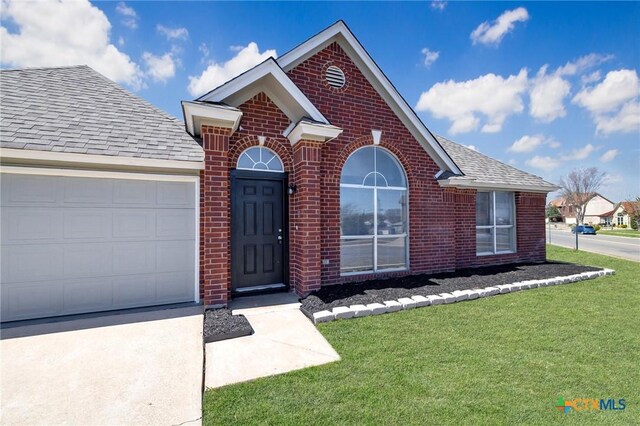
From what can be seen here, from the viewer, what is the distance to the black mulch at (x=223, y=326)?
13.9ft

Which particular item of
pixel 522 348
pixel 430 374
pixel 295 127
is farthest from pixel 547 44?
pixel 430 374

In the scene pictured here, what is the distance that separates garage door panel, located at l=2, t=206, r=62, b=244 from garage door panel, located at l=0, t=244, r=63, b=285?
0.14 m

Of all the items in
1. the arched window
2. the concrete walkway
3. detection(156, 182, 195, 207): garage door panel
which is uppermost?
the arched window

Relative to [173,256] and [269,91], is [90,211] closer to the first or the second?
[173,256]

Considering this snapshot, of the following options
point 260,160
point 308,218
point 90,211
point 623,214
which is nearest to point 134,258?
point 90,211

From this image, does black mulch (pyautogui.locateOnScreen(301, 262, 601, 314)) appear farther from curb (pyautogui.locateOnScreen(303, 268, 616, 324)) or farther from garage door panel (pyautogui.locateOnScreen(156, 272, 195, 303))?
garage door panel (pyautogui.locateOnScreen(156, 272, 195, 303))

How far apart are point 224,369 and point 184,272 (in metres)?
3.17

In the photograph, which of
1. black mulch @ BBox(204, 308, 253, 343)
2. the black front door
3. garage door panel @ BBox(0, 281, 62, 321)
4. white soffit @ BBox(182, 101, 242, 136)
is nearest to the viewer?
black mulch @ BBox(204, 308, 253, 343)

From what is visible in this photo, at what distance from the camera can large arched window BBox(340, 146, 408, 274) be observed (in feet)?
23.2

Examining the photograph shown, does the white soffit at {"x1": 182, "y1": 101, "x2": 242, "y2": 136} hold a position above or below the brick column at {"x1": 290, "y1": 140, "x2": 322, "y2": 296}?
above

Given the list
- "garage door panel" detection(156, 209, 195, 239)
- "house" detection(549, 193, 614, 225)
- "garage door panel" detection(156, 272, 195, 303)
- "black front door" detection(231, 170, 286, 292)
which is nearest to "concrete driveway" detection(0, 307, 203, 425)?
"garage door panel" detection(156, 272, 195, 303)

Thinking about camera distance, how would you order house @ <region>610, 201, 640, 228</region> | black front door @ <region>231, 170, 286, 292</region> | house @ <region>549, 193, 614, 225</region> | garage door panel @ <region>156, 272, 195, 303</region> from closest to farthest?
garage door panel @ <region>156, 272, 195, 303</region> < black front door @ <region>231, 170, 286, 292</region> < house @ <region>610, 201, 640, 228</region> < house @ <region>549, 193, 614, 225</region>

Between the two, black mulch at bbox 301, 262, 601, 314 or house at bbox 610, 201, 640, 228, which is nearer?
black mulch at bbox 301, 262, 601, 314

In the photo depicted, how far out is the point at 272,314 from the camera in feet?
16.9
